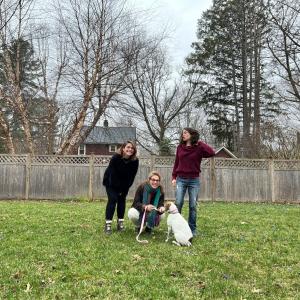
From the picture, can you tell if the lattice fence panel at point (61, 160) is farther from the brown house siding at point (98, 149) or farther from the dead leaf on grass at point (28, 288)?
the brown house siding at point (98, 149)

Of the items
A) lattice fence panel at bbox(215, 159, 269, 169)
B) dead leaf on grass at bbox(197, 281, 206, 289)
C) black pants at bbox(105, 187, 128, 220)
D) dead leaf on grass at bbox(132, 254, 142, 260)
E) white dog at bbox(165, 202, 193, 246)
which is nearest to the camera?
dead leaf on grass at bbox(197, 281, 206, 289)

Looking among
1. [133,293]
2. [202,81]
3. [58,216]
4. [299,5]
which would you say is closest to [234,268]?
[133,293]

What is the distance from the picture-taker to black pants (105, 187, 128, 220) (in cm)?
706

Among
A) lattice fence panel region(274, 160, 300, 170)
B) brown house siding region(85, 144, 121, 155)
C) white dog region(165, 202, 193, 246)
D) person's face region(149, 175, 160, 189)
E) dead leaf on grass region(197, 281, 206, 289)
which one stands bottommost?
dead leaf on grass region(197, 281, 206, 289)

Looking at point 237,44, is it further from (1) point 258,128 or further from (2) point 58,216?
(2) point 58,216

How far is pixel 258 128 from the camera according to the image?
1124 inches

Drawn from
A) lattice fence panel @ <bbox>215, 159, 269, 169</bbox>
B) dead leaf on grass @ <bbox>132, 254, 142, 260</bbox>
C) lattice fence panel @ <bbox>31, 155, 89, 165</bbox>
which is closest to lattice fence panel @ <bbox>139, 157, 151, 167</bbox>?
lattice fence panel @ <bbox>31, 155, 89, 165</bbox>

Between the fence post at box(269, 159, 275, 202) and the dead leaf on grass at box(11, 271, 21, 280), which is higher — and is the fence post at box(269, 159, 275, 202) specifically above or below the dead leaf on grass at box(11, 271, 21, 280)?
above

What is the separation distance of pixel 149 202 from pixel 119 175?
671 mm

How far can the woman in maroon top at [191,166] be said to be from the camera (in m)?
7.00

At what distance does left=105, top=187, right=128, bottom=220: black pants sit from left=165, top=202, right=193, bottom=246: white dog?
1014 millimetres

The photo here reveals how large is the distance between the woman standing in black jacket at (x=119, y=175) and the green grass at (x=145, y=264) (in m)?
0.42

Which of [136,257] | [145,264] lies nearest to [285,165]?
[136,257]

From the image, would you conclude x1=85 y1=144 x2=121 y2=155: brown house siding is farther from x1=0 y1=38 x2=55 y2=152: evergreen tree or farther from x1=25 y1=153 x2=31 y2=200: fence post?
x1=25 y1=153 x2=31 y2=200: fence post
